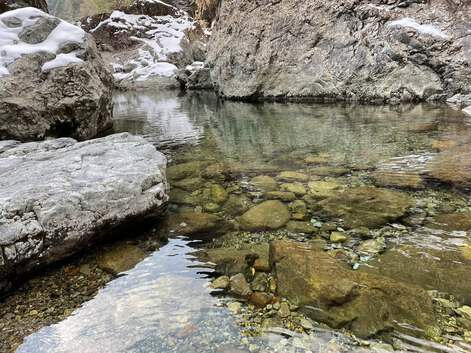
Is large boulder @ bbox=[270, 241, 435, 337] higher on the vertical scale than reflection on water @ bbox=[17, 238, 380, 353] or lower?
higher

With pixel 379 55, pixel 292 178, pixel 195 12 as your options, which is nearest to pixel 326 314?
pixel 292 178

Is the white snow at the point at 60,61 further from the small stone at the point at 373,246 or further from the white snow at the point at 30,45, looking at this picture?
the small stone at the point at 373,246

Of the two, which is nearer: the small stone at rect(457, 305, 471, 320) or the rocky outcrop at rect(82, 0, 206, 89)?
the small stone at rect(457, 305, 471, 320)

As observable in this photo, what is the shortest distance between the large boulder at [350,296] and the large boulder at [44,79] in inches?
323

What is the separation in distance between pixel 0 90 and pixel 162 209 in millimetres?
6485

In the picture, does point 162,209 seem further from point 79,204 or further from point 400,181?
point 400,181

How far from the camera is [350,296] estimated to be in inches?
111

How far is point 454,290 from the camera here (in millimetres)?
A: 2965

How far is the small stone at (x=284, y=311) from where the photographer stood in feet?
9.30

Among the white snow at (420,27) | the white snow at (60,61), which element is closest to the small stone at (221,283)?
the white snow at (60,61)

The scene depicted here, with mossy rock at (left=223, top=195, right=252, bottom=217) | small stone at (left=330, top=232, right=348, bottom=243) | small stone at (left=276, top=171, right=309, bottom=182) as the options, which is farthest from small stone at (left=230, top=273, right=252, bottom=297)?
small stone at (left=276, top=171, right=309, bottom=182)

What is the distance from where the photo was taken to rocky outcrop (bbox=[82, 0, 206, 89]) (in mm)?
67812

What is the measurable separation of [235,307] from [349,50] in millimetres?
19137

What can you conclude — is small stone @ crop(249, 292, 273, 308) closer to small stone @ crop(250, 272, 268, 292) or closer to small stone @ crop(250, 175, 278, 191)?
small stone @ crop(250, 272, 268, 292)
